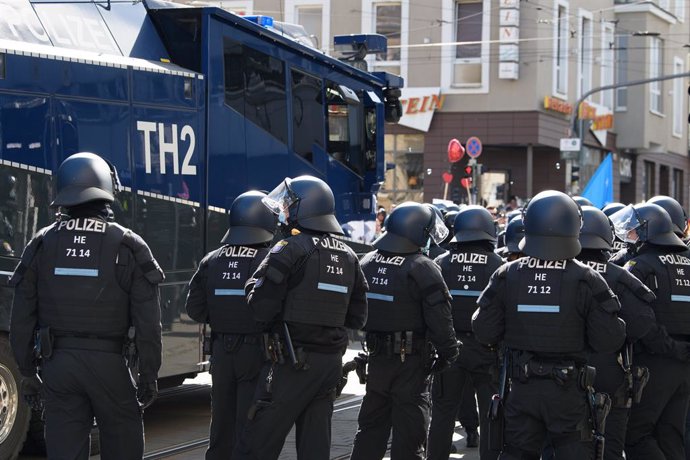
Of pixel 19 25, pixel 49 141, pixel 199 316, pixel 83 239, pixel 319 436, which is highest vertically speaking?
pixel 19 25

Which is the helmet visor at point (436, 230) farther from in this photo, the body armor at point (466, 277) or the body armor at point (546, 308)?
the body armor at point (546, 308)

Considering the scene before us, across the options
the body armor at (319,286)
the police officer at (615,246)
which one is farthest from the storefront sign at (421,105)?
the body armor at (319,286)

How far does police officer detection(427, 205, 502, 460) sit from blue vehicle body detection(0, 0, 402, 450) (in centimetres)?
234

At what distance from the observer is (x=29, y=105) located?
886 cm

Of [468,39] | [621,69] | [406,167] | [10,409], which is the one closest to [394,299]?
[10,409]

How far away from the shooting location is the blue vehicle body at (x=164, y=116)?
8812 millimetres

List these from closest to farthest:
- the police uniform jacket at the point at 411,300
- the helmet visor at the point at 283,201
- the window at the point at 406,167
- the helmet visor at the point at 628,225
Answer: the helmet visor at the point at 283,201, the police uniform jacket at the point at 411,300, the helmet visor at the point at 628,225, the window at the point at 406,167

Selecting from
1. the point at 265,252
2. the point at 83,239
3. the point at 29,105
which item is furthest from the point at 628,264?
the point at 29,105

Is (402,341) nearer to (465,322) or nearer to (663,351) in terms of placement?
(465,322)

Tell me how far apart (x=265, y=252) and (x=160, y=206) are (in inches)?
77.6

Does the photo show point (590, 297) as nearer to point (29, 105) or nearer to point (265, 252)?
point (265, 252)

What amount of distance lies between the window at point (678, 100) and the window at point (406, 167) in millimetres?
15546

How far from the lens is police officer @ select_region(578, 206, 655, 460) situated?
24.3 ft

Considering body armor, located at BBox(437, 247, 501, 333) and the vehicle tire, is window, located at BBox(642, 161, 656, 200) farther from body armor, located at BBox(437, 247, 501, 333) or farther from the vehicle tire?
the vehicle tire
